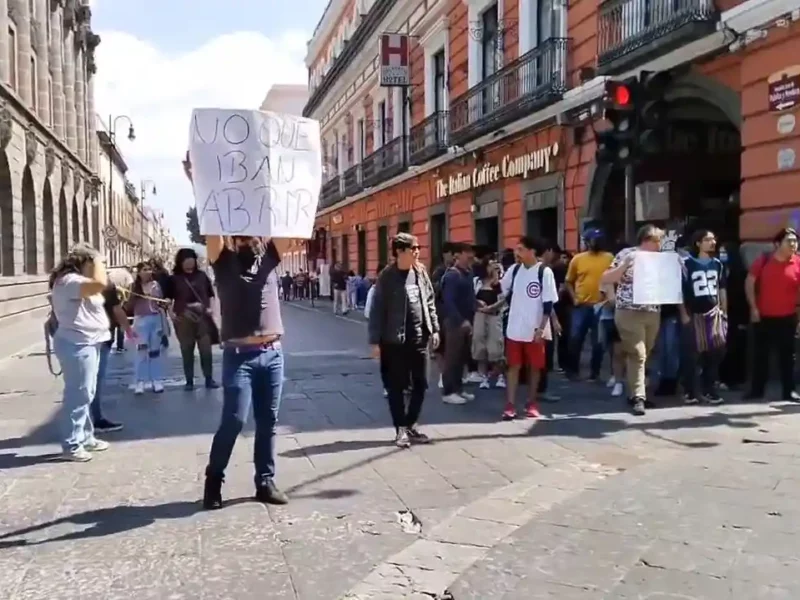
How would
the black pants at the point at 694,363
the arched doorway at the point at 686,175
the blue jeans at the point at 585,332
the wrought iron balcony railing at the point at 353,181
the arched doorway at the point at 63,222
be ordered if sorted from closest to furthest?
the black pants at the point at 694,363 < the blue jeans at the point at 585,332 < the arched doorway at the point at 686,175 < the wrought iron balcony railing at the point at 353,181 < the arched doorway at the point at 63,222

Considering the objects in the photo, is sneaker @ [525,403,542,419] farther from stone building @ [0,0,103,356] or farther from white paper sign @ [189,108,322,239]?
stone building @ [0,0,103,356]

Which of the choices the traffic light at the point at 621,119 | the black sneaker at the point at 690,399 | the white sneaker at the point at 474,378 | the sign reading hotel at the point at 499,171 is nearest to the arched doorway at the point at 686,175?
the sign reading hotel at the point at 499,171

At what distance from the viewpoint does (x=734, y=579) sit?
3.97m

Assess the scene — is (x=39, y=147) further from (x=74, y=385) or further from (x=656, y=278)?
(x=656, y=278)

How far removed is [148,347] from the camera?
32.7ft

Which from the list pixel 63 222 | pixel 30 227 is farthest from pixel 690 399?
pixel 63 222

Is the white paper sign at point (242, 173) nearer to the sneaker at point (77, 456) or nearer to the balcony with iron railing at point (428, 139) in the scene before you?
the sneaker at point (77, 456)

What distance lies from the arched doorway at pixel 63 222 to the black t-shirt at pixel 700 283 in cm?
2815

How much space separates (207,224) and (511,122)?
40.5ft

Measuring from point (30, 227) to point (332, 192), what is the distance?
14346 mm

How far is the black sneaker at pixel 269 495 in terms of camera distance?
5.25 meters

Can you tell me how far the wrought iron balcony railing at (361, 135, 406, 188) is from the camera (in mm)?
25500

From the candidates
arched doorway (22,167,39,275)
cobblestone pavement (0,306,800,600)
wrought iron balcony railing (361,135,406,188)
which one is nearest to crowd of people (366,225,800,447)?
cobblestone pavement (0,306,800,600)

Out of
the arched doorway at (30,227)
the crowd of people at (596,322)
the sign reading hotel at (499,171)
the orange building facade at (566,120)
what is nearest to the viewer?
the crowd of people at (596,322)
